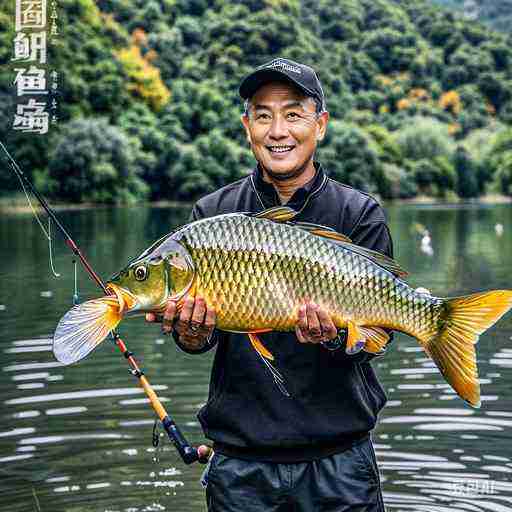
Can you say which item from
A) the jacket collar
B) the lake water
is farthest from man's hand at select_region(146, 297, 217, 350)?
the lake water

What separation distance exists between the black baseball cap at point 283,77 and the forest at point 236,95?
25.2 meters

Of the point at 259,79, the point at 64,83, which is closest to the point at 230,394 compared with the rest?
the point at 259,79

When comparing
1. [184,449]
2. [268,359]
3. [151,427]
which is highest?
[268,359]

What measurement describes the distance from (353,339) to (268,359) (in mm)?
335

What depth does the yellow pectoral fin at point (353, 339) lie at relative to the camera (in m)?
3.33

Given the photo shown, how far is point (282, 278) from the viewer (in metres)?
3.33

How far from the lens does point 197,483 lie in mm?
6992

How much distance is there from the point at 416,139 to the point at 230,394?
93683mm

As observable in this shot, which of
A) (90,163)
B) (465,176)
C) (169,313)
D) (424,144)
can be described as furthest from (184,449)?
(424,144)

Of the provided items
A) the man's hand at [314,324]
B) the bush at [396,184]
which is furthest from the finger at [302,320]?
the bush at [396,184]

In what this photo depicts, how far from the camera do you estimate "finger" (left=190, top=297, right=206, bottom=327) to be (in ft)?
10.7

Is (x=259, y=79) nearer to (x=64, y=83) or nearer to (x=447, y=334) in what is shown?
(x=447, y=334)

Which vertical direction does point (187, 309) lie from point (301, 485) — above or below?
above

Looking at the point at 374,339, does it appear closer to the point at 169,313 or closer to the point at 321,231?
the point at 321,231
